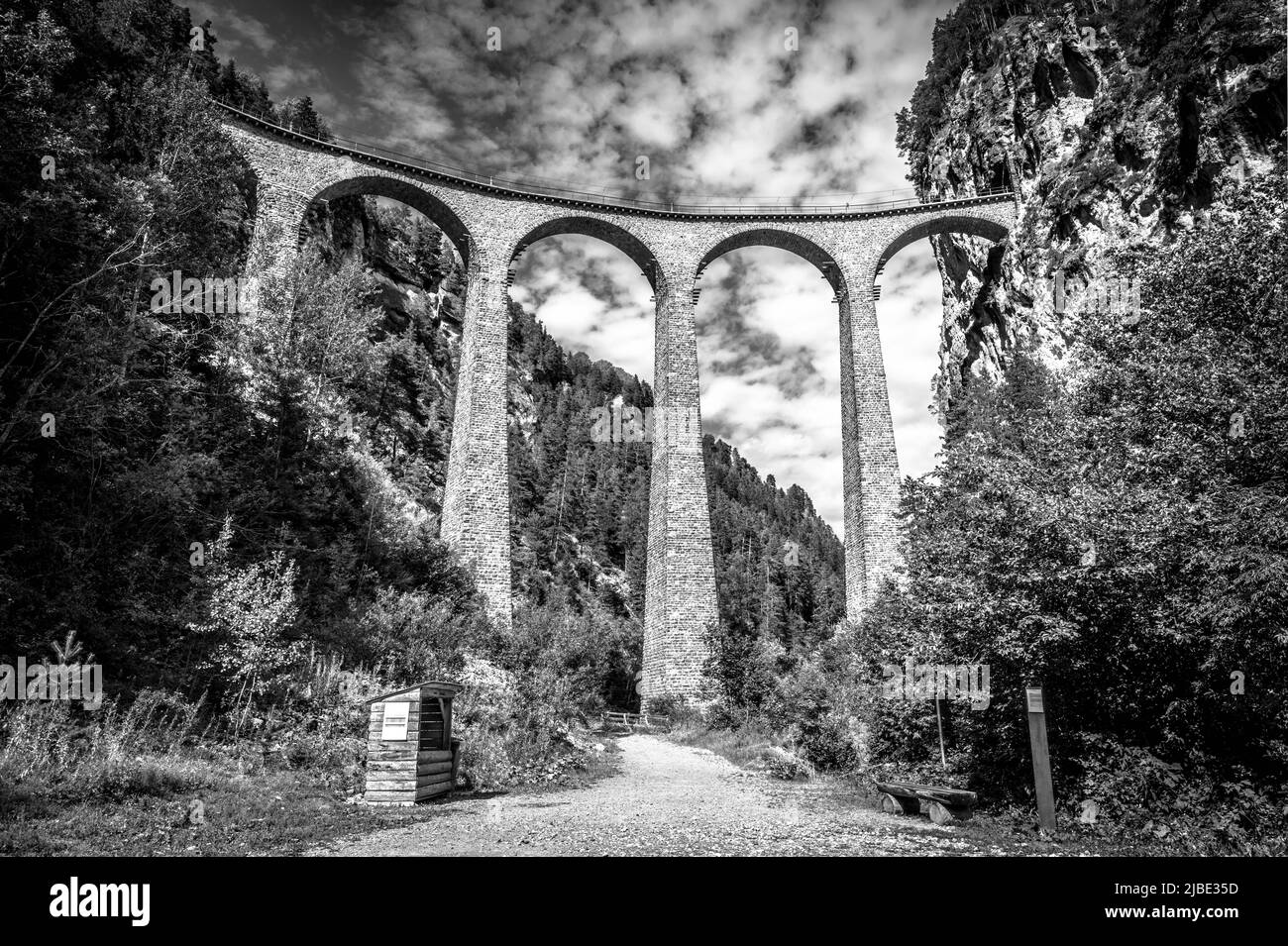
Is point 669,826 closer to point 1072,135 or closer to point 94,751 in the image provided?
point 94,751

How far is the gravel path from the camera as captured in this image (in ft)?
20.1

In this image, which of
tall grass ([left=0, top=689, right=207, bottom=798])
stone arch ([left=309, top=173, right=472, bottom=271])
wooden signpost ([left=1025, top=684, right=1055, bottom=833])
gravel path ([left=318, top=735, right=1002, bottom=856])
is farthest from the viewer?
stone arch ([left=309, top=173, right=472, bottom=271])

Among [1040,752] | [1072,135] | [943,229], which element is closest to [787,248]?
[943,229]

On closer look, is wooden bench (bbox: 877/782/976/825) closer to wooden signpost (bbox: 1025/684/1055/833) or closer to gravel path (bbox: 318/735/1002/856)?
gravel path (bbox: 318/735/1002/856)

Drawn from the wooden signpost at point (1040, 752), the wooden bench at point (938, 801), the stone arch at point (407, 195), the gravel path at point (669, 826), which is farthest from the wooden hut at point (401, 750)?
the stone arch at point (407, 195)

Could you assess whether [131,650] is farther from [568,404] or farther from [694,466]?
[568,404]

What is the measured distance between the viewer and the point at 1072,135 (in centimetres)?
2616

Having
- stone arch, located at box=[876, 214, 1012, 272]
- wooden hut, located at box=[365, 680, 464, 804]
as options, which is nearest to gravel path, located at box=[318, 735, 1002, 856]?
wooden hut, located at box=[365, 680, 464, 804]

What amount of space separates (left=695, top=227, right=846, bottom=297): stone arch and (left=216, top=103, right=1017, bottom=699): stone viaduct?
68 mm

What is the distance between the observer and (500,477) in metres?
22.7

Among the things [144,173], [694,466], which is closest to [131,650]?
[144,173]

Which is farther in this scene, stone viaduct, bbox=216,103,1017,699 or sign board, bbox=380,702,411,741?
stone viaduct, bbox=216,103,1017,699

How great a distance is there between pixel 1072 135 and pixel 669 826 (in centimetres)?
2977

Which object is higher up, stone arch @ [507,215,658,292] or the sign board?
stone arch @ [507,215,658,292]
